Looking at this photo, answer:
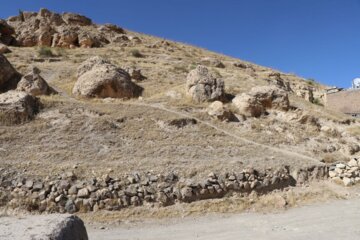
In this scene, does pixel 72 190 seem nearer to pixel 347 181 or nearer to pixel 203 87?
pixel 347 181

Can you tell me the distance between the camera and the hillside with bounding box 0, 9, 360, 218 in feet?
39.5

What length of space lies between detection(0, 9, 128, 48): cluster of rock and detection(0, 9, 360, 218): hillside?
657 inches

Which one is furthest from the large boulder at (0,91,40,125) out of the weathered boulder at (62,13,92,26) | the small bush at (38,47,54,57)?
the weathered boulder at (62,13,92,26)

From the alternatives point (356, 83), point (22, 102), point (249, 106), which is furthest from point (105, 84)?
point (356, 83)

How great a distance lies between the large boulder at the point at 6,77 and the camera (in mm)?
19250

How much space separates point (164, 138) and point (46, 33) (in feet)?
92.0

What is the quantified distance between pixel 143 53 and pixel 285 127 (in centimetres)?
2141

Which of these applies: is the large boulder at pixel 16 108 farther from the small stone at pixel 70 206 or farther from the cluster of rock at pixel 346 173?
the cluster of rock at pixel 346 173

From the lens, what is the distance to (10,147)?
1258 cm

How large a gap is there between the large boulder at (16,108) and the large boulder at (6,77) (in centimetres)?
486

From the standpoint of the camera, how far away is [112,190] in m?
10.6

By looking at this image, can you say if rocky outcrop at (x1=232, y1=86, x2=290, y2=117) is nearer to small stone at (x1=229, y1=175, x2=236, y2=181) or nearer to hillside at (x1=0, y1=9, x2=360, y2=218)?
hillside at (x1=0, y1=9, x2=360, y2=218)

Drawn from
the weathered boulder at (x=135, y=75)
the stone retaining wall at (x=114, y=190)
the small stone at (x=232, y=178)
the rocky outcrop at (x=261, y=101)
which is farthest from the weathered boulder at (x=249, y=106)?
the weathered boulder at (x=135, y=75)

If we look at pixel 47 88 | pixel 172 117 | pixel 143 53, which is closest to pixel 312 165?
pixel 172 117
